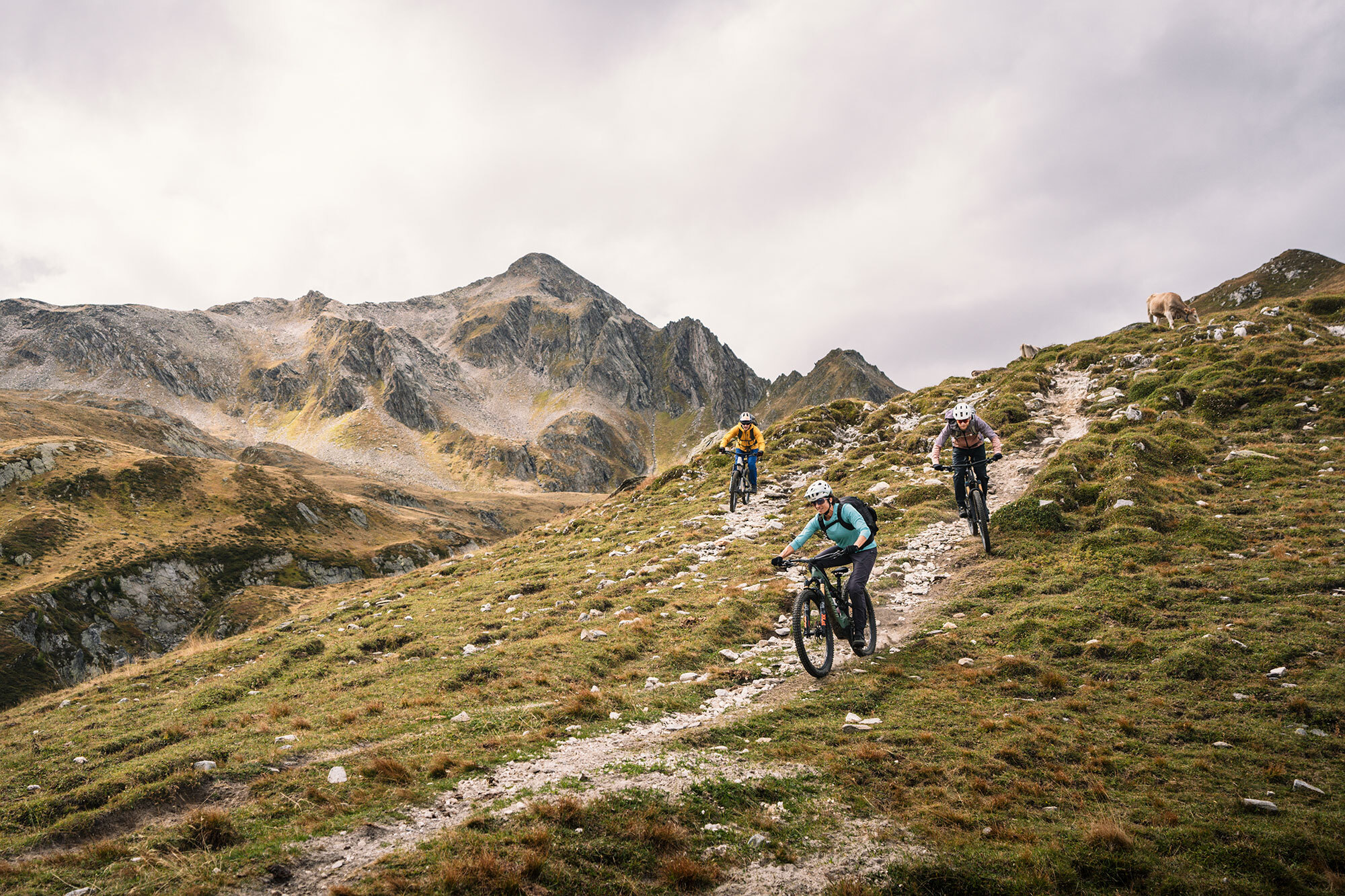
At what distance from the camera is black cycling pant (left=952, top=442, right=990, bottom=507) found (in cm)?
1788

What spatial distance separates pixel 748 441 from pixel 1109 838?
20.5 m

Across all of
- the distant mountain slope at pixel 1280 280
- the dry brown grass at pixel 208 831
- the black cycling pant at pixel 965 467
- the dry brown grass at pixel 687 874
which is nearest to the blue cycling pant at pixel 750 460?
the black cycling pant at pixel 965 467

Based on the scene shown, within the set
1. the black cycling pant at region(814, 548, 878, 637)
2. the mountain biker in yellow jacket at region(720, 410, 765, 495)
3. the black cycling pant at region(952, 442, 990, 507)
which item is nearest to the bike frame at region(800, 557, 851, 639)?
the black cycling pant at region(814, 548, 878, 637)

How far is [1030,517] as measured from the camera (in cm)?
1836

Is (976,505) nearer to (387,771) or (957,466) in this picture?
(957,466)

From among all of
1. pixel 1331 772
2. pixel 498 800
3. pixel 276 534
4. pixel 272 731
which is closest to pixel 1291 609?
pixel 1331 772

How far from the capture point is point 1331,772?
22.7 ft

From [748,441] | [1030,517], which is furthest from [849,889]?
[748,441]

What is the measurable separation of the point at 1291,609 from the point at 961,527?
9471 mm

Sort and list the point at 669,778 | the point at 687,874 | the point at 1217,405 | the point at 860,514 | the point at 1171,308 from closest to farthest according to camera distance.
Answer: the point at 687,874 → the point at 669,778 → the point at 860,514 → the point at 1217,405 → the point at 1171,308

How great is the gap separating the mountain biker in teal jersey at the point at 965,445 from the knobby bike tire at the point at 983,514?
454 mm

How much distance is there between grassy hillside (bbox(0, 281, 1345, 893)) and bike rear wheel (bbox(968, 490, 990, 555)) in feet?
1.82

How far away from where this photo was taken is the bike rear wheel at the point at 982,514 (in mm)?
17531

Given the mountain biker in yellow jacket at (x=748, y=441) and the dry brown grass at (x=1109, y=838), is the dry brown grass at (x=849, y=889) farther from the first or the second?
the mountain biker in yellow jacket at (x=748, y=441)
